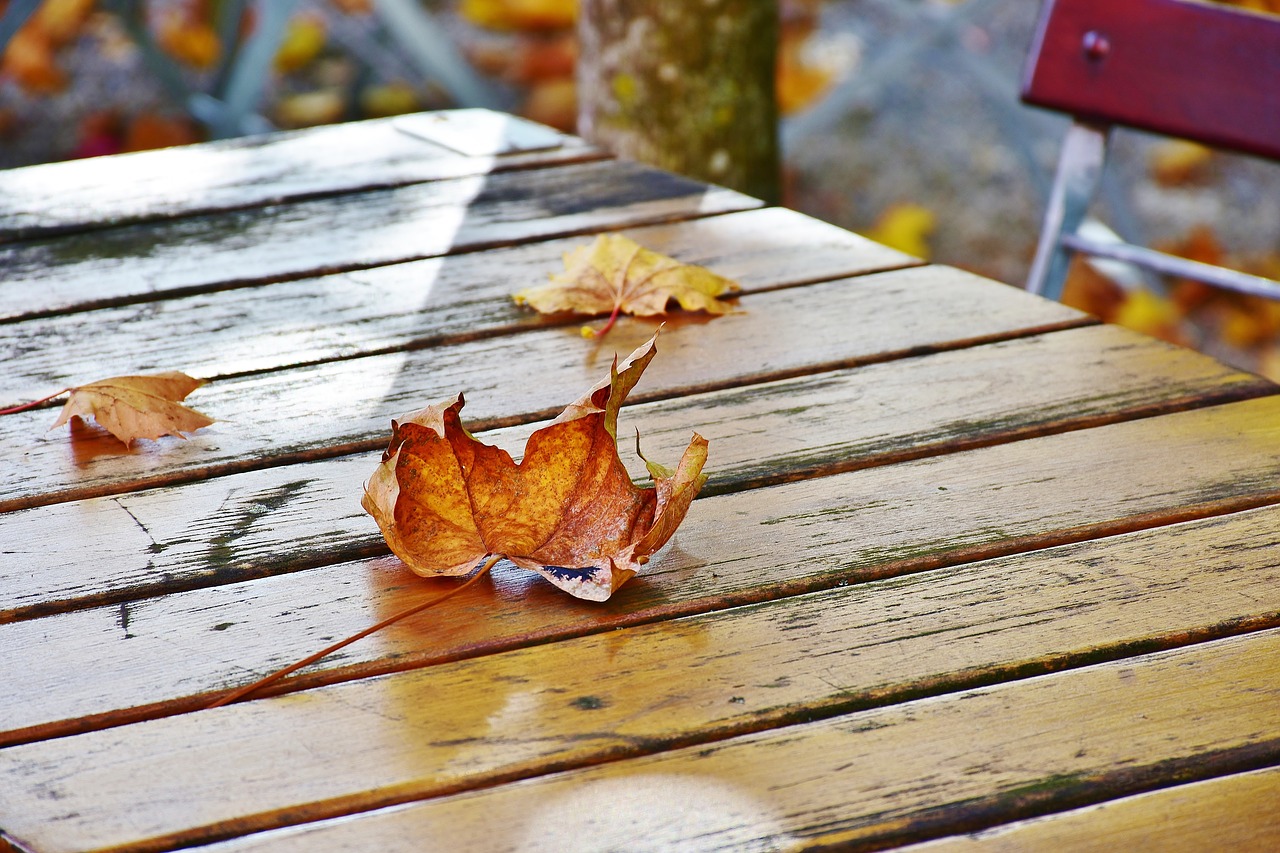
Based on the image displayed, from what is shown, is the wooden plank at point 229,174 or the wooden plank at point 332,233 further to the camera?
the wooden plank at point 229,174

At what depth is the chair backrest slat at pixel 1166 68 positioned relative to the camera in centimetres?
138

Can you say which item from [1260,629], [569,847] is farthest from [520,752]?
[1260,629]

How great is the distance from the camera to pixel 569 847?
1.66 feet

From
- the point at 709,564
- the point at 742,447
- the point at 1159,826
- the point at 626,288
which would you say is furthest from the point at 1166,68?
the point at 1159,826

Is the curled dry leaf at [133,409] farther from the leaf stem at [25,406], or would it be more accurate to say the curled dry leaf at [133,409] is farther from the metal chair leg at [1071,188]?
the metal chair leg at [1071,188]

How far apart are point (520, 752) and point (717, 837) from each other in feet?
0.33

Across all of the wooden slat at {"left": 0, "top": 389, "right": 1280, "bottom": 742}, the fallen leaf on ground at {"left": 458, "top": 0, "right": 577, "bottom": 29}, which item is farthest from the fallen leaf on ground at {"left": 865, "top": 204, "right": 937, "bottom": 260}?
the wooden slat at {"left": 0, "top": 389, "right": 1280, "bottom": 742}

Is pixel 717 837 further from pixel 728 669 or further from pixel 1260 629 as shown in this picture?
pixel 1260 629

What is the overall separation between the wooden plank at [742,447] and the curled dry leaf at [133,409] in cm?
8

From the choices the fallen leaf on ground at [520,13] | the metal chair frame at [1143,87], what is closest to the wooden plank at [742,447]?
the metal chair frame at [1143,87]

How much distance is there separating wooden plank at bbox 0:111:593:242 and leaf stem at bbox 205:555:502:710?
31.4 inches

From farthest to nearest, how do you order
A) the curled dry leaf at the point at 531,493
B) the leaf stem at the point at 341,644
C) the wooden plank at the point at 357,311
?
the wooden plank at the point at 357,311 < the curled dry leaf at the point at 531,493 < the leaf stem at the point at 341,644

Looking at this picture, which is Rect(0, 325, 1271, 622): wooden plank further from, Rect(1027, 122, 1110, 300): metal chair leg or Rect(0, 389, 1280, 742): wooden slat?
Rect(1027, 122, 1110, 300): metal chair leg

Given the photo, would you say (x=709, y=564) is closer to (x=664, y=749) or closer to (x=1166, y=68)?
(x=664, y=749)
